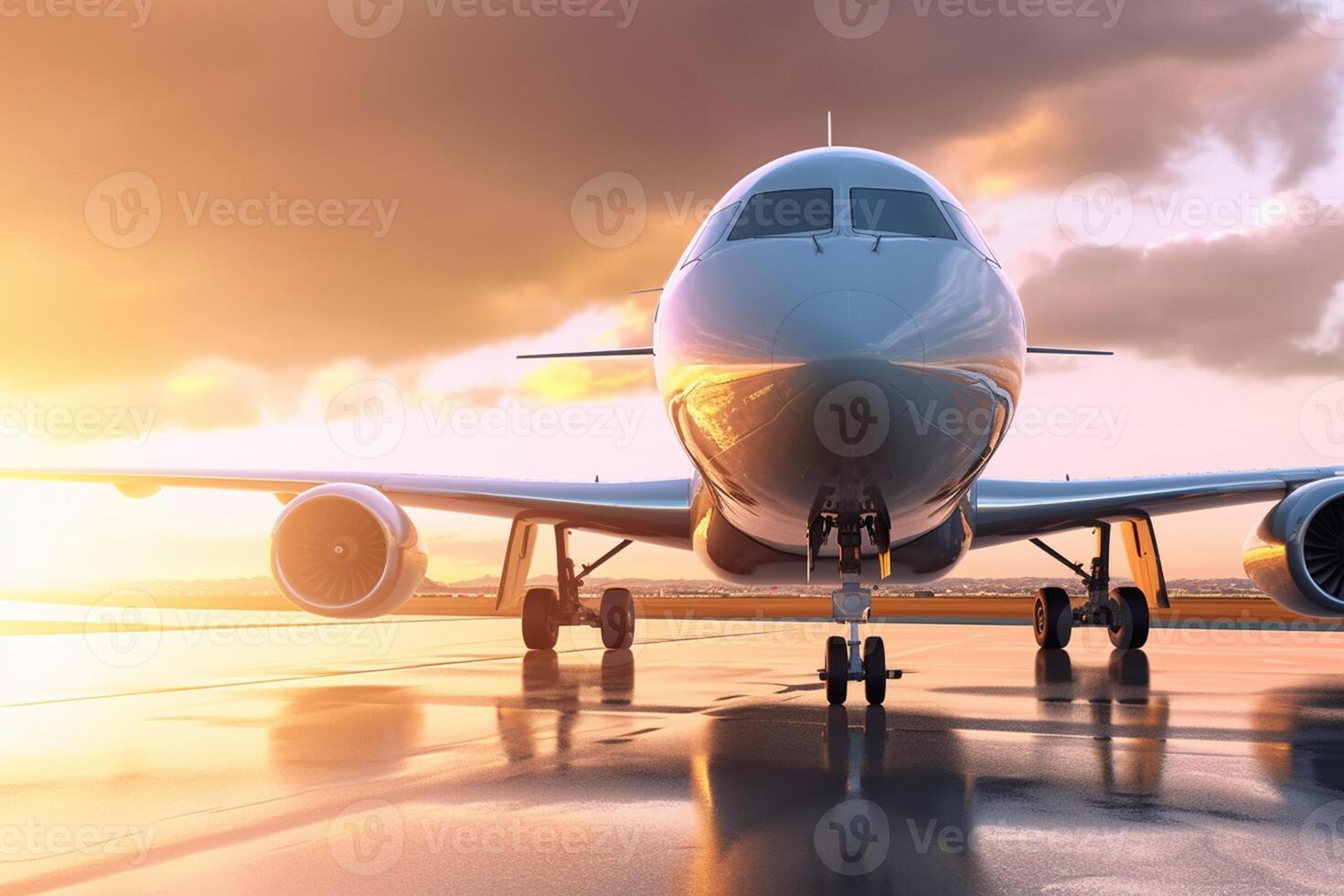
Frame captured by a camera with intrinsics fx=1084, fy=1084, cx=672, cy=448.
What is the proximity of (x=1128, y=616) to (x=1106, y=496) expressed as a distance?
3.28 m

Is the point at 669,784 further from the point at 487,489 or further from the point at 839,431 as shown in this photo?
the point at 487,489

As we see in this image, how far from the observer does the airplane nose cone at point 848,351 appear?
6.07 meters

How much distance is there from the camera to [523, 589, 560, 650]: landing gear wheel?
1543cm

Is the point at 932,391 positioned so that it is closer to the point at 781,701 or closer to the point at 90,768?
the point at 781,701

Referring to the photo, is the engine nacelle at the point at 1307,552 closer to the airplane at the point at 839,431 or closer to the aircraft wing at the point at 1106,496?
the airplane at the point at 839,431

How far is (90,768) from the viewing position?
6098 millimetres

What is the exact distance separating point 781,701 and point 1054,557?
8180 millimetres

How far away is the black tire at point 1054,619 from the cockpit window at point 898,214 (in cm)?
998

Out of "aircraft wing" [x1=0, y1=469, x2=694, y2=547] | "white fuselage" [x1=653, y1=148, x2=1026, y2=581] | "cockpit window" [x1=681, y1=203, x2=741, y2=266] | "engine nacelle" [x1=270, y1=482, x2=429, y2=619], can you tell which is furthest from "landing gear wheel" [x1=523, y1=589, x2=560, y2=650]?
"cockpit window" [x1=681, y1=203, x2=741, y2=266]

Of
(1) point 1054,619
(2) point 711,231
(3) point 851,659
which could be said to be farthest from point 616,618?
(2) point 711,231

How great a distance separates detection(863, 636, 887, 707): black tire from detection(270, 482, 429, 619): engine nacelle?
17.3 ft

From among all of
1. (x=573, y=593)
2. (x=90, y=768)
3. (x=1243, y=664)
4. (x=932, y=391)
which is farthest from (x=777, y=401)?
(x=1243, y=664)

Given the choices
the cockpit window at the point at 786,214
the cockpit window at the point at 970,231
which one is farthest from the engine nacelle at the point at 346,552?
the cockpit window at the point at 970,231

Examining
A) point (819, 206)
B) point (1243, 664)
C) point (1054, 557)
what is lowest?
point (1243, 664)
